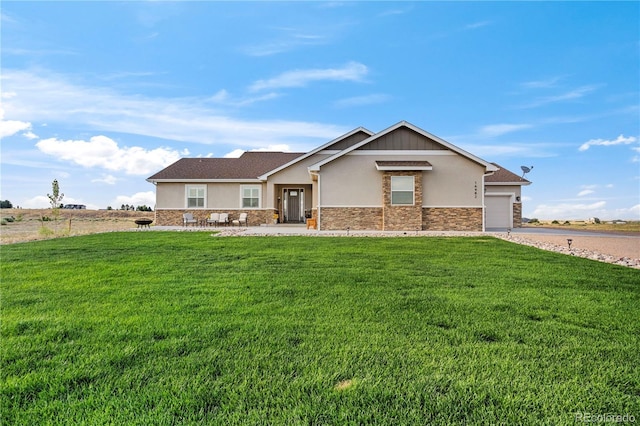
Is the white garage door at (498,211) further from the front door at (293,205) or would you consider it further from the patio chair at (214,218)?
the patio chair at (214,218)

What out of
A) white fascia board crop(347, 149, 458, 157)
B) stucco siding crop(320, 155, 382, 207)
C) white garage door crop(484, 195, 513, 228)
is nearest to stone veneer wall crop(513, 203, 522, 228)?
white garage door crop(484, 195, 513, 228)

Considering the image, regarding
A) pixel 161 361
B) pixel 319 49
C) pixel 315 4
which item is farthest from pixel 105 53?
pixel 161 361

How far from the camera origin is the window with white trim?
25.0m

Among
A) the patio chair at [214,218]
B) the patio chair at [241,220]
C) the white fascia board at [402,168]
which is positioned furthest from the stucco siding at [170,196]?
the white fascia board at [402,168]

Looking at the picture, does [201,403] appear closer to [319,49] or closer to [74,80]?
[74,80]

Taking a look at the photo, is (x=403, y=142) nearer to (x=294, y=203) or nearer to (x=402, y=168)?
(x=402, y=168)

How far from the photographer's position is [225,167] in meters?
26.2

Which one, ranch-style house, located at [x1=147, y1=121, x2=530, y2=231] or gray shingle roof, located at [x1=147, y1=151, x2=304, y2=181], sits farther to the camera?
gray shingle roof, located at [x1=147, y1=151, x2=304, y2=181]

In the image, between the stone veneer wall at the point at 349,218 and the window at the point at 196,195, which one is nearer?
the stone veneer wall at the point at 349,218

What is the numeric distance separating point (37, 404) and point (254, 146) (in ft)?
92.5

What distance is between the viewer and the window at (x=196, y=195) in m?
25.0

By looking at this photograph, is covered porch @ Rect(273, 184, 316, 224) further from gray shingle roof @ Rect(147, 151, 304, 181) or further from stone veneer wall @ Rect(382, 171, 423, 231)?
stone veneer wall @ Rect(382, 171, 423, 231)

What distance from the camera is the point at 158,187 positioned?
25.1 m

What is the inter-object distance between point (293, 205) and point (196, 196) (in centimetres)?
688
